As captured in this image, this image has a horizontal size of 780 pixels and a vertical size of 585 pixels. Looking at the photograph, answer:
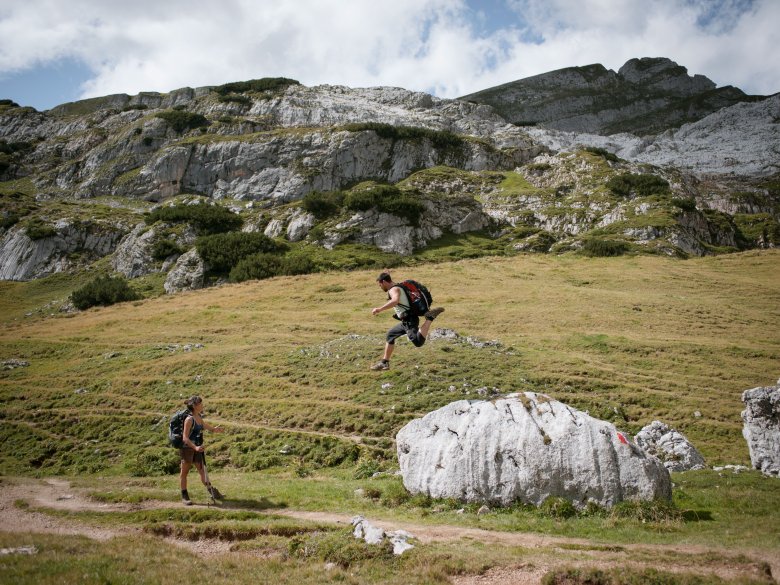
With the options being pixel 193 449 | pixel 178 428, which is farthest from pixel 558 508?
pixel 178 428

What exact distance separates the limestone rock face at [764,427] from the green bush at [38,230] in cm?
12581

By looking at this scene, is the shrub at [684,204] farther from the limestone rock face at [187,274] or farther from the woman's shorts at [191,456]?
the woman's shorts at [191,456]

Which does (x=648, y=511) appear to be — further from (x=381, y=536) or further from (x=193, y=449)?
(x=193, y=449)

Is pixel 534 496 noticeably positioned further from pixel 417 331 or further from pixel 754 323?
pixel 754 323

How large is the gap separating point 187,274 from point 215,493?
239ft

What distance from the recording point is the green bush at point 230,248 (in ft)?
284

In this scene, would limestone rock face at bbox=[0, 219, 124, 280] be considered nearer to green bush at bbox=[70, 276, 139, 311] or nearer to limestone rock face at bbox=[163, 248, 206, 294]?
limestone rock face at bbox=[163, 248, 206, 294]

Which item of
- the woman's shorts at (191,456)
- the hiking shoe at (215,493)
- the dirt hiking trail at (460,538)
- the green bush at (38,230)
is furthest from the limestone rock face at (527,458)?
the green bush at (38,230)

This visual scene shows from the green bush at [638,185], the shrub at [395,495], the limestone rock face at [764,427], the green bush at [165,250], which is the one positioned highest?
the green bush at [638,185]

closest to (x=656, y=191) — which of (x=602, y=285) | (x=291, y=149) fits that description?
(x=602, y=285)

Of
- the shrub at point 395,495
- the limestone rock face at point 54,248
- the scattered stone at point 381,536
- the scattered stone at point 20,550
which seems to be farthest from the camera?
the limestone rock face at point 54,248

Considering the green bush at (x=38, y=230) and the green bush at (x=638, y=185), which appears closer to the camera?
the green bush at (x=38, y=230)

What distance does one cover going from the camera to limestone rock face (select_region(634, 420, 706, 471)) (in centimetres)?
2083

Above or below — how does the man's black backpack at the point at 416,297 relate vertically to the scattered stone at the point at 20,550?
above
